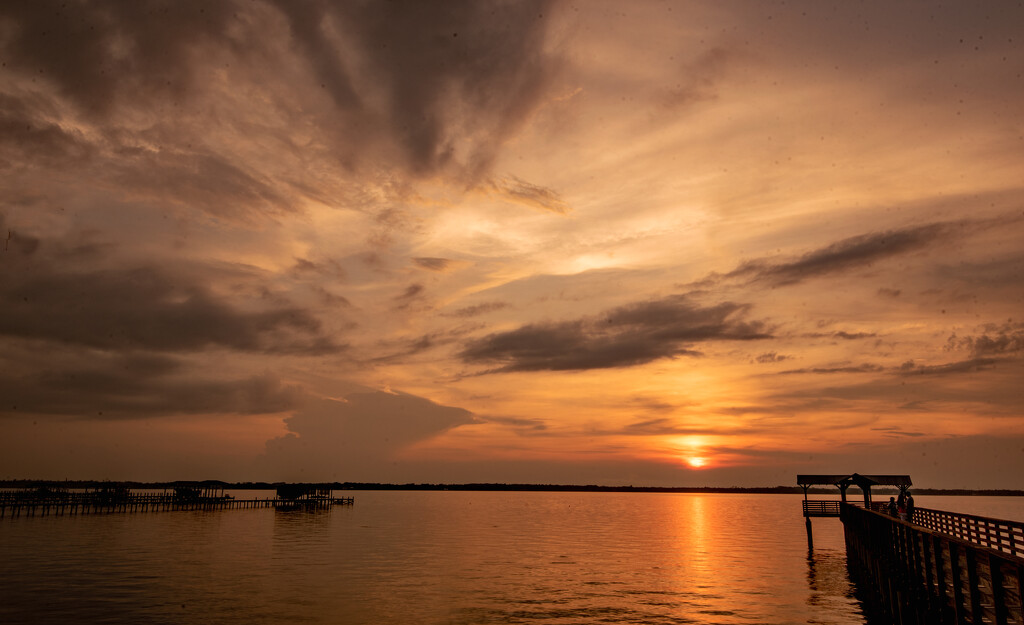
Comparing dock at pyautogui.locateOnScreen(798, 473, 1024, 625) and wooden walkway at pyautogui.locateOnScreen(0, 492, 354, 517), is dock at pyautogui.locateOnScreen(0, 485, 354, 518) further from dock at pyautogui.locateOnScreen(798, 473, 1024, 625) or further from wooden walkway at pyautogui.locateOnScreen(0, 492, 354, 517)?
dock at pyautogui.locateOnScreen(798, 473, 1024, 625)

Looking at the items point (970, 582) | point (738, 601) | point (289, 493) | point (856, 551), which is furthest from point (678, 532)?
point (970, 582)

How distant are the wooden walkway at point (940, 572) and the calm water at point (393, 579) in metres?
3.61

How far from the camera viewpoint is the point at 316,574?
39.3m

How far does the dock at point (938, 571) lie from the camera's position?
504 inches

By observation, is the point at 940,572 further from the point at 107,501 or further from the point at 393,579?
the point at 107,501

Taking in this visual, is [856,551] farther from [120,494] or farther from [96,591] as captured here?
[120,494]

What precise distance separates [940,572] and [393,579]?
29478mm

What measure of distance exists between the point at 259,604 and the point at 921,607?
85.8 ft

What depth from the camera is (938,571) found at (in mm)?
17141

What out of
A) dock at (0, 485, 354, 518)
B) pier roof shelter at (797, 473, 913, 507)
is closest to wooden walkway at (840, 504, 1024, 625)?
pier roof shelter at (797, 473, 913, 507)

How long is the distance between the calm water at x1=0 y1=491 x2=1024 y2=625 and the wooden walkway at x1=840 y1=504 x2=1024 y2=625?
361 cm

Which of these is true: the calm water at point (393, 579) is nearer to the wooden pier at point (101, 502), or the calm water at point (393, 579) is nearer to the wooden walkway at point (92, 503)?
the wooden walkway at point (92, 503)

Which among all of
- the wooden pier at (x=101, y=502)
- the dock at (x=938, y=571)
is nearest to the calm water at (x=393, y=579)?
the dock at (x=938, y=571)

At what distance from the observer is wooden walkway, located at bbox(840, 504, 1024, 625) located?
41.5 ft
